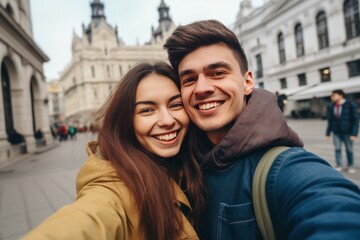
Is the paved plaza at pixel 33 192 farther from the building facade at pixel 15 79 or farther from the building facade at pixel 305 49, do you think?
the building facade at pixel 305 49

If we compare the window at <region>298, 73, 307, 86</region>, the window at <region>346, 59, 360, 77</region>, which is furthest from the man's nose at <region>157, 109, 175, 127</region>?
the window at <region>298, 73, 307, 86</region>

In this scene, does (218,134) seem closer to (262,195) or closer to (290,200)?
(262,195)

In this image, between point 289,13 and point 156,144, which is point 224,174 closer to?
point 156,144

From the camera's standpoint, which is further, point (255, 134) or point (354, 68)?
point (354, 68)

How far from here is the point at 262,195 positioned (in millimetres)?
1136

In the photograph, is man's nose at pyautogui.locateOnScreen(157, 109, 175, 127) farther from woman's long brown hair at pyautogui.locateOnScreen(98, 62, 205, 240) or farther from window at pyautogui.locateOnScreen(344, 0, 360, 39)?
window at pyautogui.locateOnScreen(344, 0, 360, 39)

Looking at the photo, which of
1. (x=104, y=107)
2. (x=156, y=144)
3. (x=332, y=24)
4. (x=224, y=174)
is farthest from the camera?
(x=332, y=24)

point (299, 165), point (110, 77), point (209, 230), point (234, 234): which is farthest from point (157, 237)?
point (110, 77)

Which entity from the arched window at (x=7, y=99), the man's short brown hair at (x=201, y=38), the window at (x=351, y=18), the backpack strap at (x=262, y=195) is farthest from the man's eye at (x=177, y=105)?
the window at (x=351, y=18)

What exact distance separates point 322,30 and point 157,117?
26373 millimetres

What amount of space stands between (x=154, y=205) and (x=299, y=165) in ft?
2.58

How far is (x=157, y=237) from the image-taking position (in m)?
1.45

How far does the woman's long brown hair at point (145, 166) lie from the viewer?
1.44 meters

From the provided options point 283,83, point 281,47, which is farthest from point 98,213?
point 281,47
